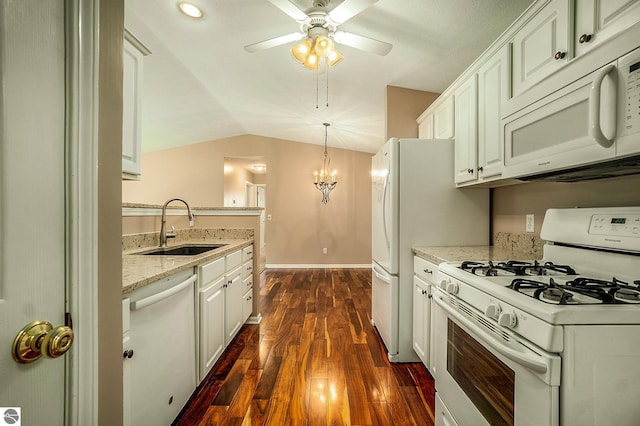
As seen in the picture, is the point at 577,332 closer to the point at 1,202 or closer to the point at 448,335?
the point at 448,335

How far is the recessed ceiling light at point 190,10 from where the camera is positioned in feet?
6.77

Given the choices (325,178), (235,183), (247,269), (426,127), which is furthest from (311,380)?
(235,183)

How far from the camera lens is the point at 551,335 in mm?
753

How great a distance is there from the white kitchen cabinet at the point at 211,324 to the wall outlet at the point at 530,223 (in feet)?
7.06

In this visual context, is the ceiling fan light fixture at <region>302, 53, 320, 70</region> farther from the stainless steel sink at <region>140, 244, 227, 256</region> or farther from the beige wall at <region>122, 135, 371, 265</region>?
the beige wall at <region>122, 135, 371, 265</region>

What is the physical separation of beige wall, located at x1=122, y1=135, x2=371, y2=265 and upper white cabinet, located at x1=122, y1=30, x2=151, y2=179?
4508mm

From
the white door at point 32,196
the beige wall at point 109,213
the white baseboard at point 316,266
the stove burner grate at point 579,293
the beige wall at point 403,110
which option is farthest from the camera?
the white baseboard at point 316,266

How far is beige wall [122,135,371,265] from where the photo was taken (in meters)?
5.92

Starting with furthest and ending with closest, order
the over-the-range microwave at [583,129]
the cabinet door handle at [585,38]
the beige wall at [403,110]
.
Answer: the beige wall at [403,110] < the cabinet door handle at [585,38] < the over-the-range microwave at [583,129]

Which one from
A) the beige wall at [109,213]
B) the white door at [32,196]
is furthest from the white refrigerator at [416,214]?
the white door at [32,196]

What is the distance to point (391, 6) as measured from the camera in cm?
189

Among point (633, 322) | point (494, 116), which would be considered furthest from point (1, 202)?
point (494, 116)

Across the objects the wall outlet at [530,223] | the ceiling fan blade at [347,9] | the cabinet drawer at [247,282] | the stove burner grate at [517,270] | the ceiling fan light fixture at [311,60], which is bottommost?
the cabinet drawer at [247,282]

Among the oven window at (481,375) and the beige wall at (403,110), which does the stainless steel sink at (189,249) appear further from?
the beige wall at (403,110)
